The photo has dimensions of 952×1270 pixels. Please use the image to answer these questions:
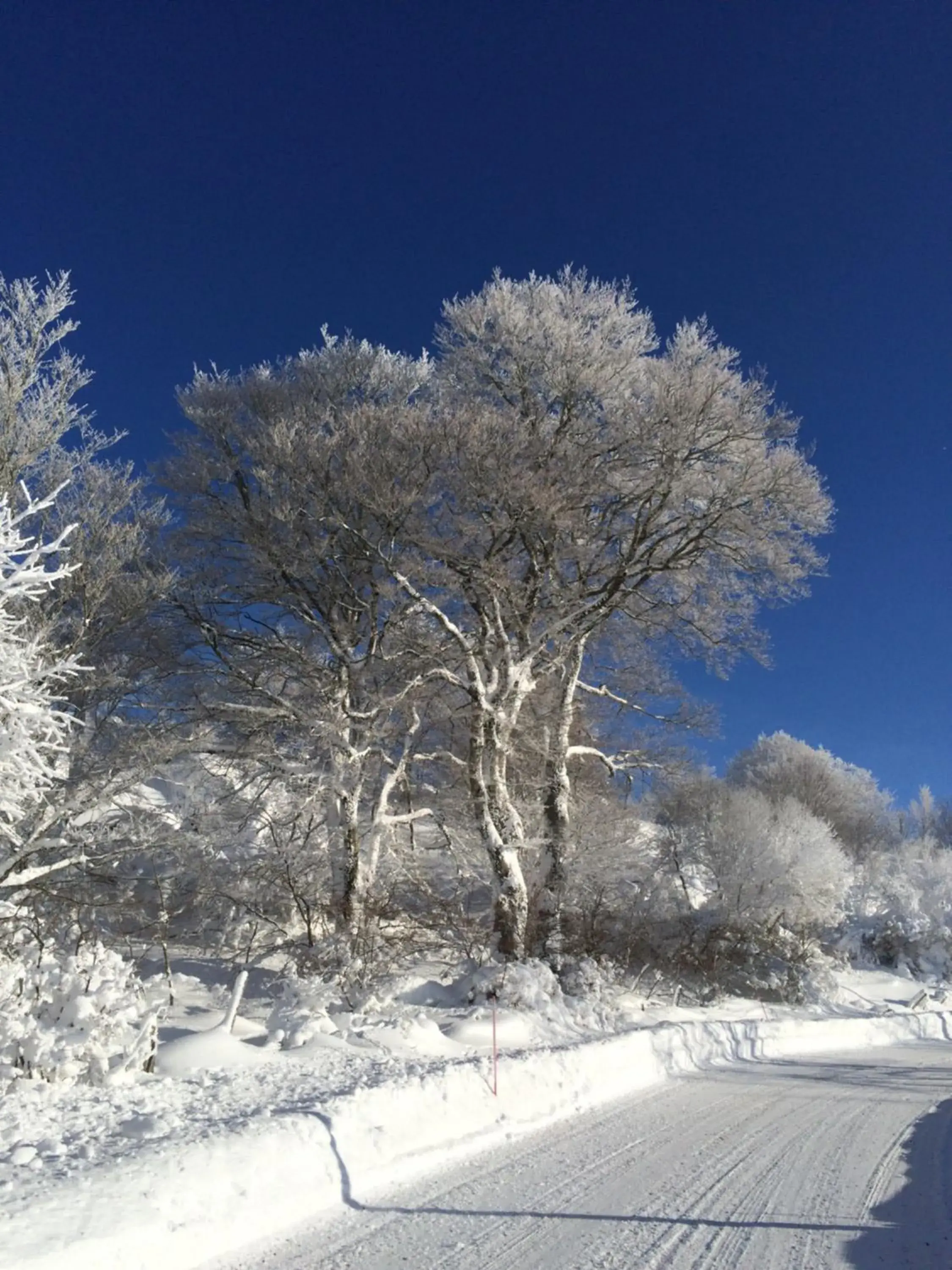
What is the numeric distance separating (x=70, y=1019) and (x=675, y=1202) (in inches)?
192

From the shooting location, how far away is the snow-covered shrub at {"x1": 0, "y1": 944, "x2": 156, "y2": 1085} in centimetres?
696

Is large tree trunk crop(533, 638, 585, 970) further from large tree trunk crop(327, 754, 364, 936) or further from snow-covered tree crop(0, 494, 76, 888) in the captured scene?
snow-covered tree crop(0, 494, 76, 888)

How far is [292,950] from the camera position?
1423cm

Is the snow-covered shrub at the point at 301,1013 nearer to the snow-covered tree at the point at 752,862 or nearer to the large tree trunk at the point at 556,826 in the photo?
the large tree trunk at the point at 556,826

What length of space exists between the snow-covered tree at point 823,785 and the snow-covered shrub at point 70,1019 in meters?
57.6

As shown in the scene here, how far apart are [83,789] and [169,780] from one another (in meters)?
4.75

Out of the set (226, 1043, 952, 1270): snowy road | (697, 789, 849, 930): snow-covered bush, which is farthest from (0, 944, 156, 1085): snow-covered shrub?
(697, 789, 849, 930): snow-covered bush

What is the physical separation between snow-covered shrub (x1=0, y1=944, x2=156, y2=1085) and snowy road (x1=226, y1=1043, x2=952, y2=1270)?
8.81 ft

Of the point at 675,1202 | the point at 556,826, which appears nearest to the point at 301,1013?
the point at 675,1202

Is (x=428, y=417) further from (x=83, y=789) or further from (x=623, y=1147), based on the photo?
(x=623, y=1147)

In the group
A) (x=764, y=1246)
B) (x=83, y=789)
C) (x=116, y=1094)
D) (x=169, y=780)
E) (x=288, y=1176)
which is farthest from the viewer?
(x=169, y=780)

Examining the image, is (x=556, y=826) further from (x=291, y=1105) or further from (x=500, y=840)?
(x=291, y=1105)

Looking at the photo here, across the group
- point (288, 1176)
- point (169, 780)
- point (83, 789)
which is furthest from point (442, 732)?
point (288, 1176)

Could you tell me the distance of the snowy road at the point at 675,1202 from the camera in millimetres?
4762
